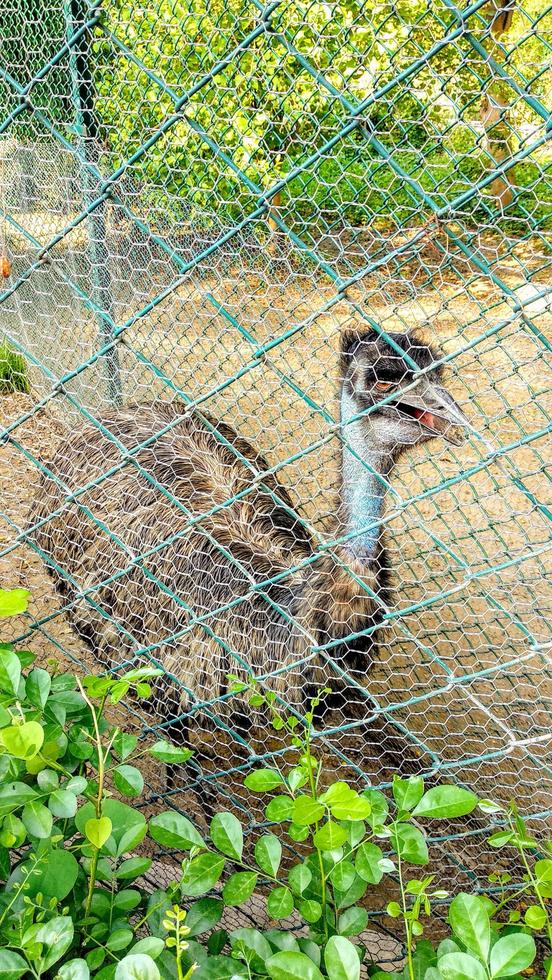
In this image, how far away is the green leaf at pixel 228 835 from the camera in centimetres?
137

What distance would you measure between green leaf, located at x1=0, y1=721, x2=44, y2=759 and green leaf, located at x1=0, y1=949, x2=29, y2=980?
0.27 metres

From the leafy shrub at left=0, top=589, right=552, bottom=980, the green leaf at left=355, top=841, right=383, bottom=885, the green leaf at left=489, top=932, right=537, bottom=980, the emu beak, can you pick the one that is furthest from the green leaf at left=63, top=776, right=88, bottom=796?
the emu beak

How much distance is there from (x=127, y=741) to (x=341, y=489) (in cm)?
98

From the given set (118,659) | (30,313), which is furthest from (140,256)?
(118,659)

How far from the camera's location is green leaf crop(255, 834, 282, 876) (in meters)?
1.38

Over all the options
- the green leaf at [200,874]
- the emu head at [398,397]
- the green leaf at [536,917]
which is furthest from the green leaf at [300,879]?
the emu head at [398,397]

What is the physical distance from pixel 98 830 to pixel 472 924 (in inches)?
22.7

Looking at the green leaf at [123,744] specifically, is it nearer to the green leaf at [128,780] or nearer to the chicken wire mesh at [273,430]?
the green leaf at [128,780]

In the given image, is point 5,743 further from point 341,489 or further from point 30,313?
point 30,313

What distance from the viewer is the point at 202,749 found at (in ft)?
8.84

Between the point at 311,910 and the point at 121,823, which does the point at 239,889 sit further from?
the point at 121,823

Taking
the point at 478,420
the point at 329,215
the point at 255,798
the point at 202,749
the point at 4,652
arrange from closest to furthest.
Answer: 1. the point at 4,652
2. the point at 255,798
3. the point at 202,749
4. the point at 478,420
5. the point at 329,215

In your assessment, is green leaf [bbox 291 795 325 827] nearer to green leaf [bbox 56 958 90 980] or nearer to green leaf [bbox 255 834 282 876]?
green leaf [bbox 255 834 282 876]

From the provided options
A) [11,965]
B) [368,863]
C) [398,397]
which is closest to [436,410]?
[398,397]
